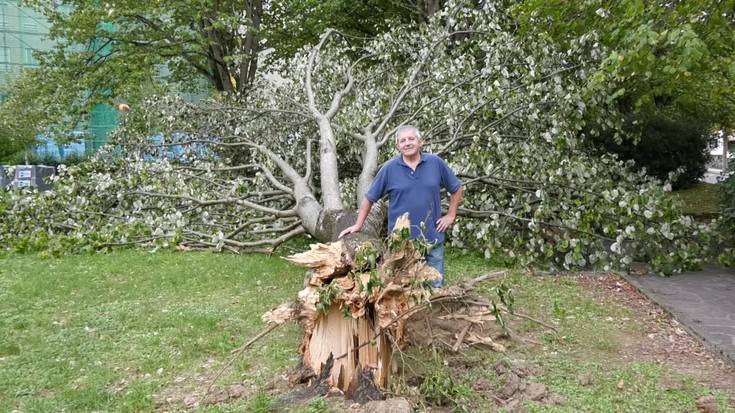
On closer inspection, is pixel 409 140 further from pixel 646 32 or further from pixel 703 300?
pixel 703 300

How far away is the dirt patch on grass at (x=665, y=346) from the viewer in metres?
3.98

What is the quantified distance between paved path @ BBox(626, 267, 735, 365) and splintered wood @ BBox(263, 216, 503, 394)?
2.26 meters

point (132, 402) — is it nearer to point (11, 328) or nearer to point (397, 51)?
point (11, 328)

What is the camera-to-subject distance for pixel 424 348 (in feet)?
12.4

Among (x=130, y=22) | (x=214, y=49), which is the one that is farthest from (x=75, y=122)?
(x=214, y=49)

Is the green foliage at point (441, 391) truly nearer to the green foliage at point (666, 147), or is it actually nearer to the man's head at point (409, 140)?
the man's head at point (409, 140)

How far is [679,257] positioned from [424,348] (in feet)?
13.3

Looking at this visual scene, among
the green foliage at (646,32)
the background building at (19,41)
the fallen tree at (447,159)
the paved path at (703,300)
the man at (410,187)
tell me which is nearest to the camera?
the man at (410,187)

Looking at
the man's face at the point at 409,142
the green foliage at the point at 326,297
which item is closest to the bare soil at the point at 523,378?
the green foliage at the point at 326,297

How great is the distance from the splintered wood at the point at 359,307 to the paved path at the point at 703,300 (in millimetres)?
2261

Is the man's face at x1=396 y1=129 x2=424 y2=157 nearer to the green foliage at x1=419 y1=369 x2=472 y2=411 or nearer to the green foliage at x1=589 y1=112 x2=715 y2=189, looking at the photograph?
the green foliage at x1=419 y1=369 x2=472 y2=411

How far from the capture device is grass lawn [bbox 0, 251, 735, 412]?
3.61m

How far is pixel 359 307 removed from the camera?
331 centimetres

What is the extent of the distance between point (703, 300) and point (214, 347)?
4.13m
